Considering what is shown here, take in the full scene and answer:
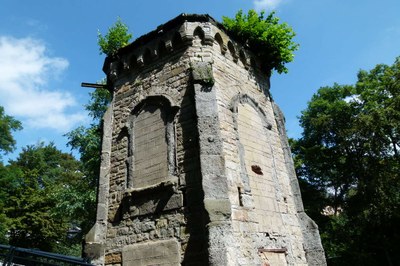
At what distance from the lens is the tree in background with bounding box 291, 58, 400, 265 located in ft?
51.8

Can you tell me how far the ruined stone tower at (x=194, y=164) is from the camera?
597cm

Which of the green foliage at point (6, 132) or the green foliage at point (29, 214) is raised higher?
the green foliage at point (6, 132)

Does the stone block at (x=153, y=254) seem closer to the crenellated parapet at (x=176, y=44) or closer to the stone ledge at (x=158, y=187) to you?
the stone ledge at (x=158, y=187)

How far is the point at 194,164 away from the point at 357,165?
15.5 m

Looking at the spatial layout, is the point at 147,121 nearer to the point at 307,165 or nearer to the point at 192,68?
the point at 192,68

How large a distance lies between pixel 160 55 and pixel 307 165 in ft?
52.9

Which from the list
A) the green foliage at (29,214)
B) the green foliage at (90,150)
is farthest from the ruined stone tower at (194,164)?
the green foliage at (29,214)

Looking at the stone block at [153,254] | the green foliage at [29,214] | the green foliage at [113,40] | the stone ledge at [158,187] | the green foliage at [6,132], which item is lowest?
the stone block at [153,254]

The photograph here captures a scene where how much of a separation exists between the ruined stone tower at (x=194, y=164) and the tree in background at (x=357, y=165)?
10.3 meters

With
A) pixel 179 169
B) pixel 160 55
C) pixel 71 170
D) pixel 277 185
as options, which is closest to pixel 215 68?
pixel 160 55

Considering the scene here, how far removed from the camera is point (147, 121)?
307 inches

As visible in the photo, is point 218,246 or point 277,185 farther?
point 277,185

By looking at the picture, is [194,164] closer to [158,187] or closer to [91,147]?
[158,187]

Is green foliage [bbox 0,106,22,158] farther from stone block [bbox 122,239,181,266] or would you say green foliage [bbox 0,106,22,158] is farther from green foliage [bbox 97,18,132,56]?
stone block [bbox 122,239,181,266]
